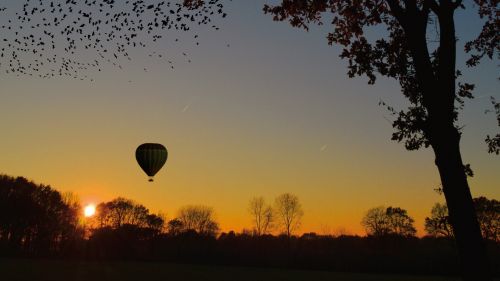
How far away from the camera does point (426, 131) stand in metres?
10.1

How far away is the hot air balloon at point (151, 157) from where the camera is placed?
3681cm

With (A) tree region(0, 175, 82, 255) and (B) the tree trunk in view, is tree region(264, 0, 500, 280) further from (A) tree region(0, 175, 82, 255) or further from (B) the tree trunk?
(A) tree region(0, 175, 82, 255)

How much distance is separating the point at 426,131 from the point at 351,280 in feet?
160

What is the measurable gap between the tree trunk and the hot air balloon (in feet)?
95.9

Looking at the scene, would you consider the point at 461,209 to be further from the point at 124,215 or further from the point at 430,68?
the point at 124,215

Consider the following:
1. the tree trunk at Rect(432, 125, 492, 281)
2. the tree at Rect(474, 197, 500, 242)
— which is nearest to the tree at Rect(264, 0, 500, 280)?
the tree trunk at Rect(432, 125, 492, 281)

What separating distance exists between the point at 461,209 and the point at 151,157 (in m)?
30.3

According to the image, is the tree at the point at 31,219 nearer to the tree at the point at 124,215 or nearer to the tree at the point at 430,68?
the tree at the point at 124,215

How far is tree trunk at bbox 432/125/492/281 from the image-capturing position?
8812mm

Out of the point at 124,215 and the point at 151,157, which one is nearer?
the point at 151,157

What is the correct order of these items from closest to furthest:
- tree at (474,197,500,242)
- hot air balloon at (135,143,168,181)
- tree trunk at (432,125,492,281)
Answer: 1. tree trunk at (432,125,492,281)
2. hot air balloon at (135,143,168,181)
3. tree at (474,197,500,242)

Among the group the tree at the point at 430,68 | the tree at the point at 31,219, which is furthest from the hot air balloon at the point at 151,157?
the tree at the point at 31,219

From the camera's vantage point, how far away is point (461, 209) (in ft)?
29.5

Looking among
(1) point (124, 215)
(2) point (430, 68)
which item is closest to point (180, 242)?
(1) point (124, 215)
